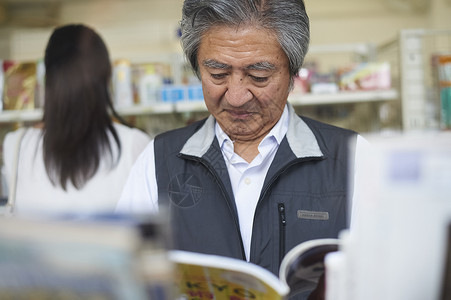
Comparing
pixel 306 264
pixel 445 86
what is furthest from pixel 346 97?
pixel 306 264

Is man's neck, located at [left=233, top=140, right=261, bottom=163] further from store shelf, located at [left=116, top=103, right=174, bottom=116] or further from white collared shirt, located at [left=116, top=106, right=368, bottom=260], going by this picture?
store shelf, located at [left=116, top=103, right=174, bottom=116]

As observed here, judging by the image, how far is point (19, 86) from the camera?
111 inches

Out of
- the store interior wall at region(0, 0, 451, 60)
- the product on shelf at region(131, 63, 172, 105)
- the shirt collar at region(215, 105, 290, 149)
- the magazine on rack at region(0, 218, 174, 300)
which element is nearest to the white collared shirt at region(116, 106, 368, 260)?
the shirt collar at region(215, 105, 290, 149)

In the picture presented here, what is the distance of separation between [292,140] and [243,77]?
8.0 inches

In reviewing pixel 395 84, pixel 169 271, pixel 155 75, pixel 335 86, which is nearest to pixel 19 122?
pixel 155 75

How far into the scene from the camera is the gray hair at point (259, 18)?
1205 mm

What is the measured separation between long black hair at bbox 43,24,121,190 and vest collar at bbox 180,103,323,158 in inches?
23.3

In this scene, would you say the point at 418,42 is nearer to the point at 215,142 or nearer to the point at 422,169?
the point at 215,142

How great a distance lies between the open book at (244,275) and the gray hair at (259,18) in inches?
23.8

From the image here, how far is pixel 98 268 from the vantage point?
0.53 m

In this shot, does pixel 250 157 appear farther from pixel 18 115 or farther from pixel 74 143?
pixel 18 115

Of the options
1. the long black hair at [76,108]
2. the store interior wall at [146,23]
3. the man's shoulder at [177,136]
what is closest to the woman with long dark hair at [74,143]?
the long black hair at [76,108]

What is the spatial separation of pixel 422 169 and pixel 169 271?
322 millimetres

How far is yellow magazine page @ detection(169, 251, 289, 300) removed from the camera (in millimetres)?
674
